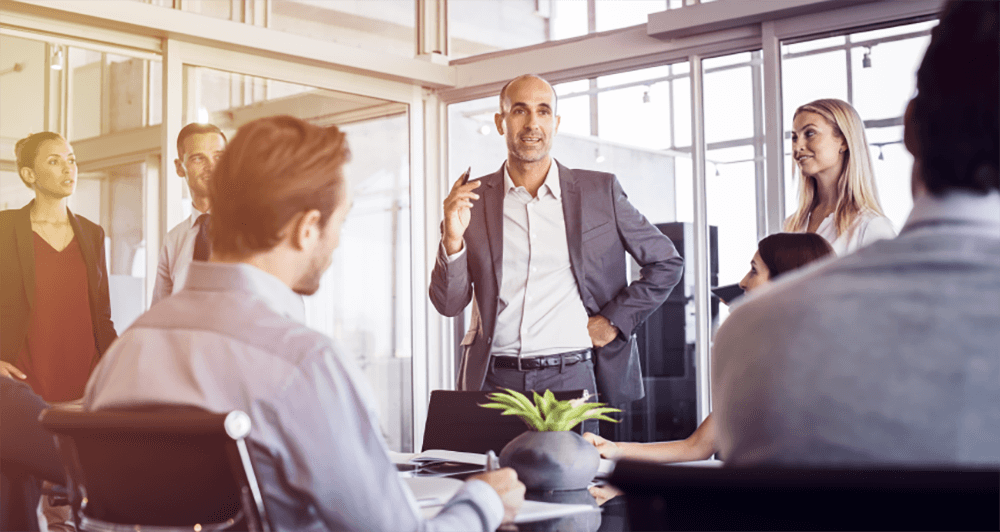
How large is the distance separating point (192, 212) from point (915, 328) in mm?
3996

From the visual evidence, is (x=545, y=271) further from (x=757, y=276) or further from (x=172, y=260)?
(x=172, y=260)

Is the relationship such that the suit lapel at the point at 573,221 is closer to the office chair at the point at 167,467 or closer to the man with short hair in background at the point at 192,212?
the man with short hair in background at the point at 192,212

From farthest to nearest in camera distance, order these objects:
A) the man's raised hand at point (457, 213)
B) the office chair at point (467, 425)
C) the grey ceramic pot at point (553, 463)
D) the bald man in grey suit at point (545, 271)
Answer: the bald man in grey suit at point (545, 271)
the man's raised hand at point (457, 213)
the office chair at point (467, 425)
the grey ceramic pot at point (553, 463)

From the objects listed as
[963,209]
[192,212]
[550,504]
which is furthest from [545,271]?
[963,209]

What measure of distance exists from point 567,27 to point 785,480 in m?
4.60

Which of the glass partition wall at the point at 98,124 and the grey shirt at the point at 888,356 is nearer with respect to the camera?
the grey shirt at the point at 888,356

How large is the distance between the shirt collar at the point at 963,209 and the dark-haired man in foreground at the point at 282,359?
0.70m

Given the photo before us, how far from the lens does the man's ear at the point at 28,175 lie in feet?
13.1

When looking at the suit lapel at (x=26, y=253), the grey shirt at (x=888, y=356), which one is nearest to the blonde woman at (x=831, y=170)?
the grey shirt at (x=888, y=356)

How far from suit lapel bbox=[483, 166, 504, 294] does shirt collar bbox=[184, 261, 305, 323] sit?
2.17 m

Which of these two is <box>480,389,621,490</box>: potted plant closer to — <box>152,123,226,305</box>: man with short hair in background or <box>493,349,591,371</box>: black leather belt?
<box>493,349,591,371</box>: black leather belt

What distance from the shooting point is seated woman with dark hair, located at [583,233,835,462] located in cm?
213

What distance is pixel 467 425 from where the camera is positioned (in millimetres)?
2541

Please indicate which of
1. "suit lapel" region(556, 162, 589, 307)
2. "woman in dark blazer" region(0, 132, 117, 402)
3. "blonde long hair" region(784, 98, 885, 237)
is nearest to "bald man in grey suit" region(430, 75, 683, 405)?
"suit lapel" region(556, 162, 589, 307)
